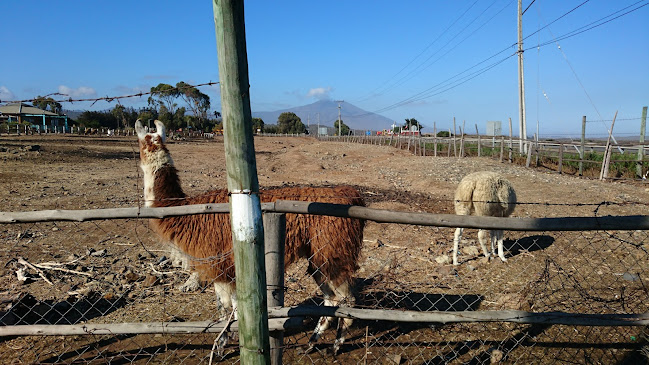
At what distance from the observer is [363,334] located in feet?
14.8

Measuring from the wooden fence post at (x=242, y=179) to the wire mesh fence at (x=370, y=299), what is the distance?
1.44ft

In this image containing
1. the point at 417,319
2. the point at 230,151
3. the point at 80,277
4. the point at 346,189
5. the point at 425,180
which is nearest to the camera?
the point at 230,151

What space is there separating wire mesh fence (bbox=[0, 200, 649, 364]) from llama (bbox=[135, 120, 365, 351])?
28 centimetres

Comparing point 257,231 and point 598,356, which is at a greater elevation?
point 257,231

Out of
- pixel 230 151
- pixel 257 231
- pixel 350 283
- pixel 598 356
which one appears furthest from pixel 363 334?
pixel 230 151

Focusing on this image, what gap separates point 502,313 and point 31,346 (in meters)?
4.33

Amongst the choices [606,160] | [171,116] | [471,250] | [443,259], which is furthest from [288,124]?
[443,259]

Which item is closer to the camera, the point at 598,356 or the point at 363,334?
the point at 598,356

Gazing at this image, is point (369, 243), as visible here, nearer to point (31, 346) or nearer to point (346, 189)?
point (346, 189)

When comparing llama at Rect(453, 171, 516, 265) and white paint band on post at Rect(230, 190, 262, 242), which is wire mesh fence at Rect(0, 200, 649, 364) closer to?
llama at Rect(453, 171, 516, 265)

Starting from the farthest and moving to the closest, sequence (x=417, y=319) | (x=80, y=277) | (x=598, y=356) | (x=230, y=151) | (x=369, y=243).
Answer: (x=369, y=243) < (x=80, y=277) < (x=598, y=356) < (x=417, y=319) < (x=230, y=151)

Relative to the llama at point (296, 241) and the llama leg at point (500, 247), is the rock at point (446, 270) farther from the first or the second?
the llama at point (296, 241)

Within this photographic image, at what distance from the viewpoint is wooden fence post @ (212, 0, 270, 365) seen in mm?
1865

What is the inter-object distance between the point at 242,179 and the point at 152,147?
334 cm
